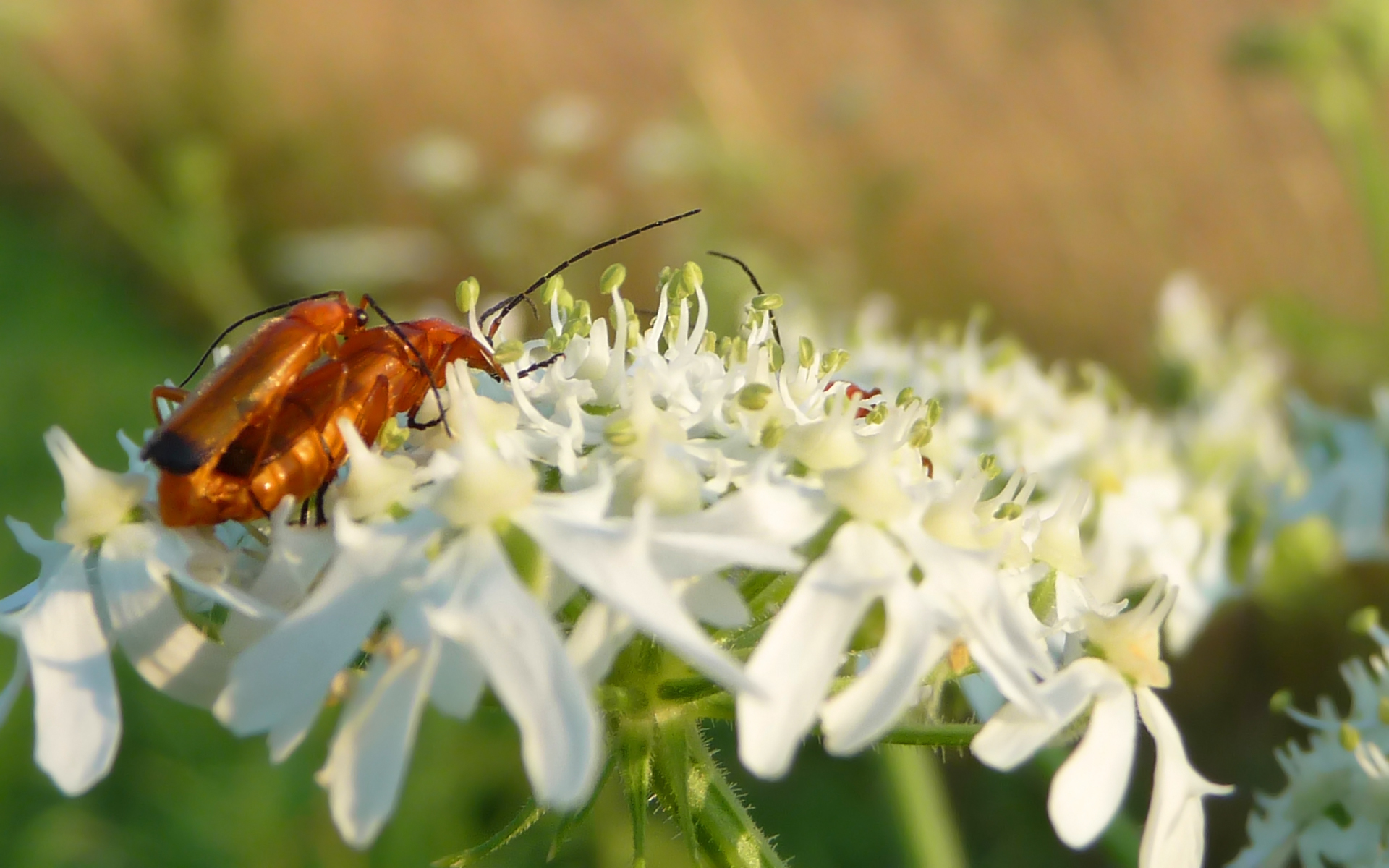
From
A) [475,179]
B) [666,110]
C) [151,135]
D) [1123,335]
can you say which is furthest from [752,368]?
[151,135]

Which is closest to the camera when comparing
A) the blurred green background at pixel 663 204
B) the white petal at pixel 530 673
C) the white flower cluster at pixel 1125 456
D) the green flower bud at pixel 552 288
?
the white petal at pixel 530 673

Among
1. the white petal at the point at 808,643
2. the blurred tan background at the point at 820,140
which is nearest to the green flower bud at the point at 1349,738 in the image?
the white petal at the point at 808,643

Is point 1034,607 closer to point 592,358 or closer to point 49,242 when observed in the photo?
point 592,358

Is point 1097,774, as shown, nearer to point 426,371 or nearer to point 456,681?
point 456,681

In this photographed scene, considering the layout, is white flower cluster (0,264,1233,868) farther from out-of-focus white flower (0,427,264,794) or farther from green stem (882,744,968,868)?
green stem (882,744,968,868)

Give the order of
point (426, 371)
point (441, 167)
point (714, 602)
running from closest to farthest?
point (714, 602)
point (426, 371)
point (441, 167)

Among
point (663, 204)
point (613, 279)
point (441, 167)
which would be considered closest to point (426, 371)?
point (613, 279)

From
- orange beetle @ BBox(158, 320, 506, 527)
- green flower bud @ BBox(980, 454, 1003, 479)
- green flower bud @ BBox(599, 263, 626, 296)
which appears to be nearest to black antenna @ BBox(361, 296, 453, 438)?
orange beetle @ BBox(158, 320, 506, 527)

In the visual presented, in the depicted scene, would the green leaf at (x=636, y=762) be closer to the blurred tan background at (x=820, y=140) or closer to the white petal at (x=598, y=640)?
the white petal at (x=598, y=640)
